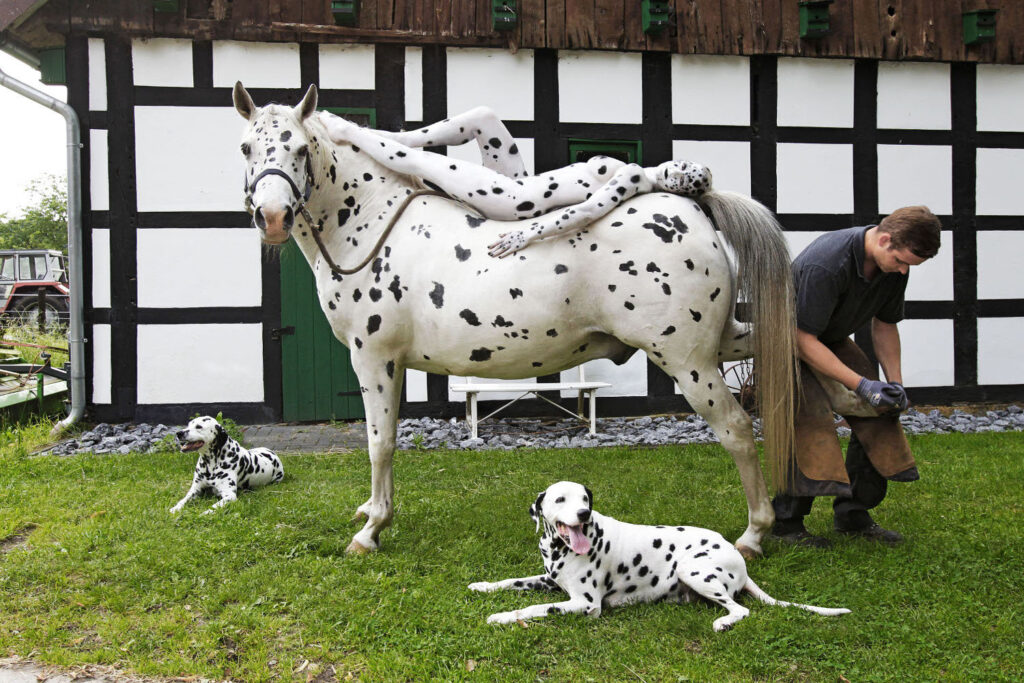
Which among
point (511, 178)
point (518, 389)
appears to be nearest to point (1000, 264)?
point (518, 389)

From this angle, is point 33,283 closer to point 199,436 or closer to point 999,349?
point 199,436

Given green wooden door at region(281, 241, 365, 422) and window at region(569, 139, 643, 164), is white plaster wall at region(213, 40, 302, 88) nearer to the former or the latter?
green wooden door at region(281, 241, 365, 422)

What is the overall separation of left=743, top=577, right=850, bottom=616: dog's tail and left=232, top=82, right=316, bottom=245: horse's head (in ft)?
8.26

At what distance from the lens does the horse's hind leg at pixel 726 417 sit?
340cm

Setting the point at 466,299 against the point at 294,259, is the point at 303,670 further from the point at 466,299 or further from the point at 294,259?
the point at 294,259

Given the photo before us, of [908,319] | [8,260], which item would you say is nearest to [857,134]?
[908,319]

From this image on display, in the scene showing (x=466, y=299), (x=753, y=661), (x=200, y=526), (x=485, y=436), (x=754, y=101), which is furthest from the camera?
(x=754, y=101)

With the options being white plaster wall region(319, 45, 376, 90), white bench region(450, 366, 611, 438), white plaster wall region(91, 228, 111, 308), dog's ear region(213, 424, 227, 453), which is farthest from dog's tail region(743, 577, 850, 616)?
white plaster wall region(91, 228, 111, 308)

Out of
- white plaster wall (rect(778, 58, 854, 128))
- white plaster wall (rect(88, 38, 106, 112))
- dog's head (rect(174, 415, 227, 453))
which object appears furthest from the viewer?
white plaster wall (rect(778, 58, 854, 128))

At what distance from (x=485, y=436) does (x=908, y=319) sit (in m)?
5.46

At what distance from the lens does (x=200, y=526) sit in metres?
4.19

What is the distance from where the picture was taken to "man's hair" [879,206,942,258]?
3.13m

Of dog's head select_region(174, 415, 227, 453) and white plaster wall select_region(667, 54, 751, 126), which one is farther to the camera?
white plaster wall select_region(667, 54, 751, 126)

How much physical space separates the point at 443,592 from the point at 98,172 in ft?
22.7
